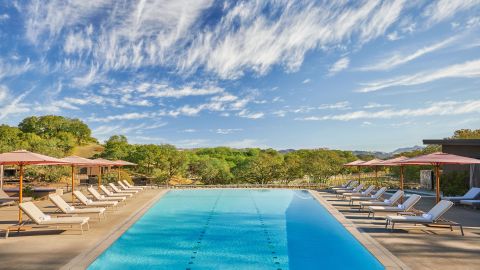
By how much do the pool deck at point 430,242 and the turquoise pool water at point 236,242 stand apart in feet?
1.79

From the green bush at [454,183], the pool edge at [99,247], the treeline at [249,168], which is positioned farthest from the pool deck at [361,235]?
the treeline at [249,168]

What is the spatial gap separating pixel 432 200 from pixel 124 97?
1254 inches

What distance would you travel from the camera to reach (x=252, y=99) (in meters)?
37.9

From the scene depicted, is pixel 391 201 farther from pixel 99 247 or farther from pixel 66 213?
pixel 66 213

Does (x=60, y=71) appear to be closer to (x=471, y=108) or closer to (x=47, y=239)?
(x=47, y=239)

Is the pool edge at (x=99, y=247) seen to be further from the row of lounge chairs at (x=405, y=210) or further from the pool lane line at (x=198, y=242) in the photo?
the row of lounge chairs at (x=405, y=210)

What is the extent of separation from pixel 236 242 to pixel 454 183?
1314cm

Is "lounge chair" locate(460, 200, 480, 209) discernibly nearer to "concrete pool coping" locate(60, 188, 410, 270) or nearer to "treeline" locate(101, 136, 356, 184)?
"concrete pool coping" locate(60, 188, 410, 270)

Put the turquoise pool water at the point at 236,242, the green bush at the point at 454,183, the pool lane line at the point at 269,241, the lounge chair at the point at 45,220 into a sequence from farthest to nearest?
1. the green bush at the point at 454,183
2. the lounge chair at the point at 45,220
3. the pool lane line at the point at 269,241
4. the turquoise pool water at the point at 236,242

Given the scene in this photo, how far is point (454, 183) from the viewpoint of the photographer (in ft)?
57.0

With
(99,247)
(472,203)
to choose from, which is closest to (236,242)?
(99,247)

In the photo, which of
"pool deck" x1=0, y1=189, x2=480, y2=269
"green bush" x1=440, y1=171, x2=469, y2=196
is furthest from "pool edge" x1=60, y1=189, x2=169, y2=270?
"green bush" x1=440, y1=171, x2=469, y2=196

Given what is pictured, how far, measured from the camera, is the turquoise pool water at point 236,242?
23.1ft

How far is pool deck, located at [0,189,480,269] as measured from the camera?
6.27 metres
